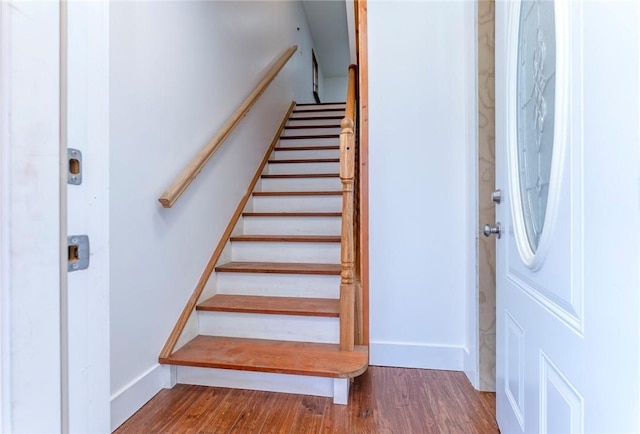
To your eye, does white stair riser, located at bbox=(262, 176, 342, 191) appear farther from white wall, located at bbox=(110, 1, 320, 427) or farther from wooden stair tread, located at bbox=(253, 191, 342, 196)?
white wall, located at bbox=(110, 1, 320, 427)

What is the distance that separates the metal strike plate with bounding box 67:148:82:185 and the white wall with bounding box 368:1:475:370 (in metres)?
1.54

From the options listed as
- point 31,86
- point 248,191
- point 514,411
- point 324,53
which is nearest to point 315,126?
point 248,191

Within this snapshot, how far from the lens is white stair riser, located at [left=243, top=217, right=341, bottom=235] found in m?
2.46

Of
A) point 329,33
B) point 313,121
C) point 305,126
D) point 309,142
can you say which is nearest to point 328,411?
point 309,142

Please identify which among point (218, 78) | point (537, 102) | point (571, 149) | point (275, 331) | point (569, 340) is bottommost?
point (275, 331)

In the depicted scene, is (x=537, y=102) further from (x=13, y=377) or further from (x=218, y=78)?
(x=218, y=78)

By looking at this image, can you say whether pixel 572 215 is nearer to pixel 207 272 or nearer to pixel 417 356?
pixel 417 356

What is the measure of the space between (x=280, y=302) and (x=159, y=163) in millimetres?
966

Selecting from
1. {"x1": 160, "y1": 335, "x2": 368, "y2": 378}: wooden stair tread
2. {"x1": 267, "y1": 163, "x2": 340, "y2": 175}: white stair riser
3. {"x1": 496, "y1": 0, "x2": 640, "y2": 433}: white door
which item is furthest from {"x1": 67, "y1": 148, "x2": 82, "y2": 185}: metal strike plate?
{"x1": 267, "y1": 163, "x2": 340, "y2": 175}: white stair riser

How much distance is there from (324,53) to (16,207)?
305 inches

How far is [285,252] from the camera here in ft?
7.50

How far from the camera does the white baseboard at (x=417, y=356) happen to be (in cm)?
177

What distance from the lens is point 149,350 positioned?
1486 millimetres

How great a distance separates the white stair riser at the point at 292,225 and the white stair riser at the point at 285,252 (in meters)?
0.24
